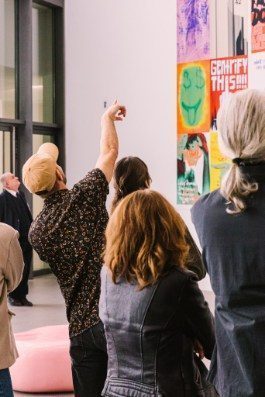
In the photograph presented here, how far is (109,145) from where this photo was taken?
3072 millimetres

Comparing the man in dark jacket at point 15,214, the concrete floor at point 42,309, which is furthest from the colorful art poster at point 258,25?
the man in dark jacket at point 15,214

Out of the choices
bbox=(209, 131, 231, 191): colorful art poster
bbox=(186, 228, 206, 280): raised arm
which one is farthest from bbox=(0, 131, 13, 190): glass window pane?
bbox=(186, 228, 206, 280): raised arm

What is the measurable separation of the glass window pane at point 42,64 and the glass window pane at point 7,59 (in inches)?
17.9

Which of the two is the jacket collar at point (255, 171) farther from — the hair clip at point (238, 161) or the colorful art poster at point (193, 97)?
the colorful art poster at point (193, 97)

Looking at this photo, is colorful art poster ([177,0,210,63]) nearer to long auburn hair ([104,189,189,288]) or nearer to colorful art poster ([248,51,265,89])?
colorful art poster ([248,51,265,89])

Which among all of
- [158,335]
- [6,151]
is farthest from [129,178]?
[6,151]

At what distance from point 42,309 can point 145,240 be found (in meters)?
6.25

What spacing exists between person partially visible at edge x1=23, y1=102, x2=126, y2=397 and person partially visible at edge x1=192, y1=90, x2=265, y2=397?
39.0 inches

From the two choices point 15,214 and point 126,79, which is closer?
point 15,214

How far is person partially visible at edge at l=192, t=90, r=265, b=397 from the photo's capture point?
1893 mm

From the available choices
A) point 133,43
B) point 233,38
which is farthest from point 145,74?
point 233,38

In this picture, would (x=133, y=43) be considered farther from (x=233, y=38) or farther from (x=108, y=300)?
(x=108, y=300)

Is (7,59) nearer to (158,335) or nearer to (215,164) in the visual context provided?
(215,164)

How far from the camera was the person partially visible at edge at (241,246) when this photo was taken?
189 centimetres
